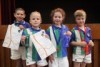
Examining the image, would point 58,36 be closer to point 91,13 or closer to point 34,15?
point 34,15

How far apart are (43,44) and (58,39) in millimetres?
227

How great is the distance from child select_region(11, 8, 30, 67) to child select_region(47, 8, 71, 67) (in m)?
0.41

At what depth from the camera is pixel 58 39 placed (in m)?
4.60

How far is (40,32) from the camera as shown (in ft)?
14.9

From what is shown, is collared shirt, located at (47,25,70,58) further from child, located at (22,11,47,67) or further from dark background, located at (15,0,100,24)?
dark background, located at (15,0,100,24)

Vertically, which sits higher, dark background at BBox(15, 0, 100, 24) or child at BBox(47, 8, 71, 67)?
dark background at BBox(15, 0, 100, 24)

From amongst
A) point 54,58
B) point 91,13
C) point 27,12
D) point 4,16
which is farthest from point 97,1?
point 54,58

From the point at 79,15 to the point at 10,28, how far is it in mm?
1009

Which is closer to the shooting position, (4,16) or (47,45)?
(47,45)

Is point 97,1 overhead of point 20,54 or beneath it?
overhead

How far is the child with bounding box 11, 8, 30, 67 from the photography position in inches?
185

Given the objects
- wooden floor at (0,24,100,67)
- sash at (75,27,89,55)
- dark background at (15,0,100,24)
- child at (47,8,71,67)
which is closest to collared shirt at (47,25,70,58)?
child at (47,8,71,67)

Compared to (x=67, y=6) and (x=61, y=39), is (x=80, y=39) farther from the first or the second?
(x=67, y=6)

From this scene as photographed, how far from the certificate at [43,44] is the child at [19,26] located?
1.01 feet
